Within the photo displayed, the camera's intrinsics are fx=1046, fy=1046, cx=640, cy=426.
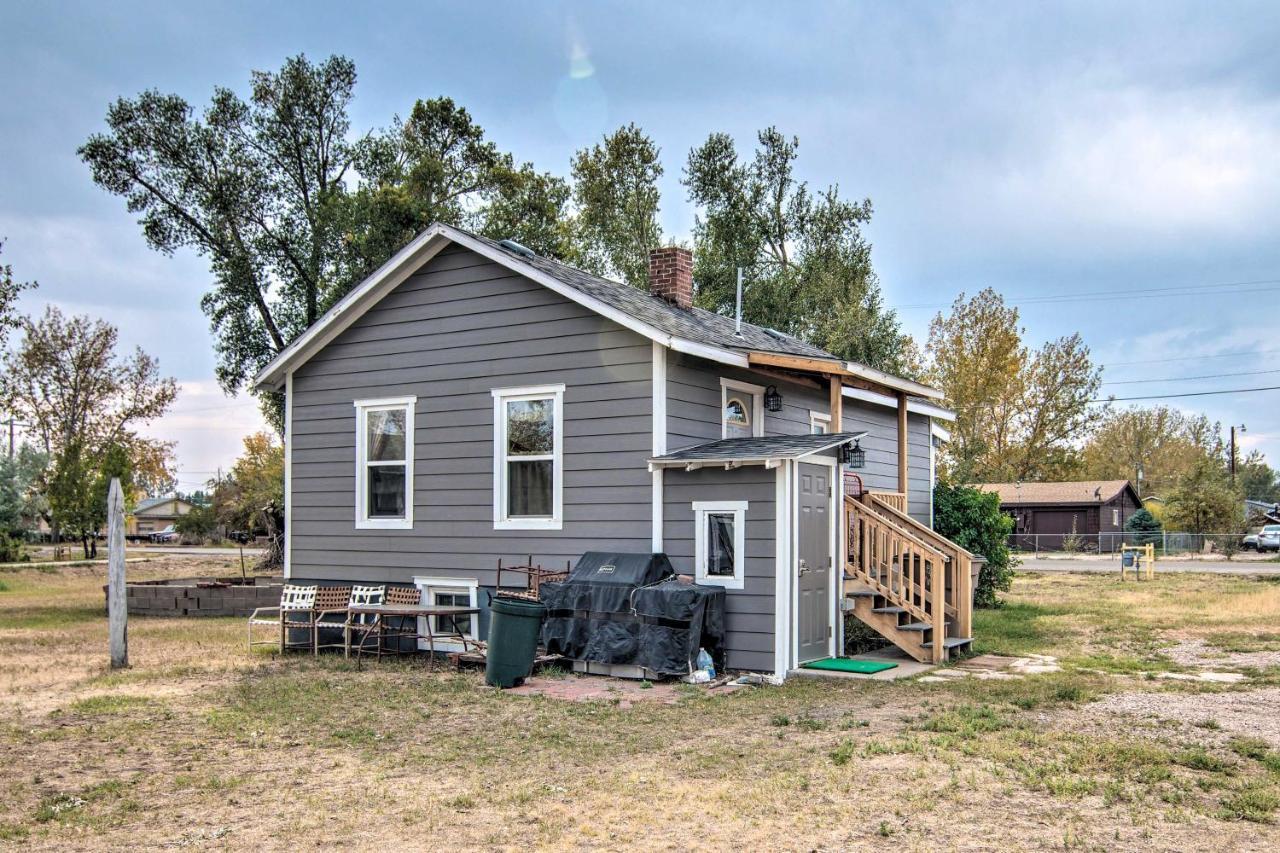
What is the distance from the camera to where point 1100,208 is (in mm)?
25281

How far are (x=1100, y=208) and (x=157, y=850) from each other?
25.3 meters

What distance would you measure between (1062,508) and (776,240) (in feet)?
77.5

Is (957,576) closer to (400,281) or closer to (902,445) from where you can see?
(902,445)

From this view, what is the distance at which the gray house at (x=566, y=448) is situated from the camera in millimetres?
10898

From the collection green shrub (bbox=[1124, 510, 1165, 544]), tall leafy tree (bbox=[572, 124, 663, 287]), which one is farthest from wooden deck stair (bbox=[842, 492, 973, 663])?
green shrub (bbox=[1124, 510, 1165, 544])

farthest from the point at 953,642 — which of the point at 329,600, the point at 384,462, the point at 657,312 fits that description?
the point at 329,600

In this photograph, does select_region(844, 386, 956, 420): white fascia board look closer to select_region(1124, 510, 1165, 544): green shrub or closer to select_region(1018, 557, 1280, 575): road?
select_region(1018, 557, 1280, 575): road

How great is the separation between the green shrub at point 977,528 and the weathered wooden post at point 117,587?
1337 centimetres

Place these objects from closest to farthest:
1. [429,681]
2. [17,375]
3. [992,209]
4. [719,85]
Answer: [429,681]
[719,85]
[992,209]
[17,375]

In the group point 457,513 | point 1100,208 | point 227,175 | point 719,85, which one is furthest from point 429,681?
point 1100,208

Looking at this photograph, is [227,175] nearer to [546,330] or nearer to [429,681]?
[546,330]

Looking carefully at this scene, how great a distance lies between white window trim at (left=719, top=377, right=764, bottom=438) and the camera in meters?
12.7

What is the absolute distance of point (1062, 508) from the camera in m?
50.3

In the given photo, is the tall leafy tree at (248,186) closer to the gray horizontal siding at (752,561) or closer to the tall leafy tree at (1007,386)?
the gray horizontal siding at (752,561)
